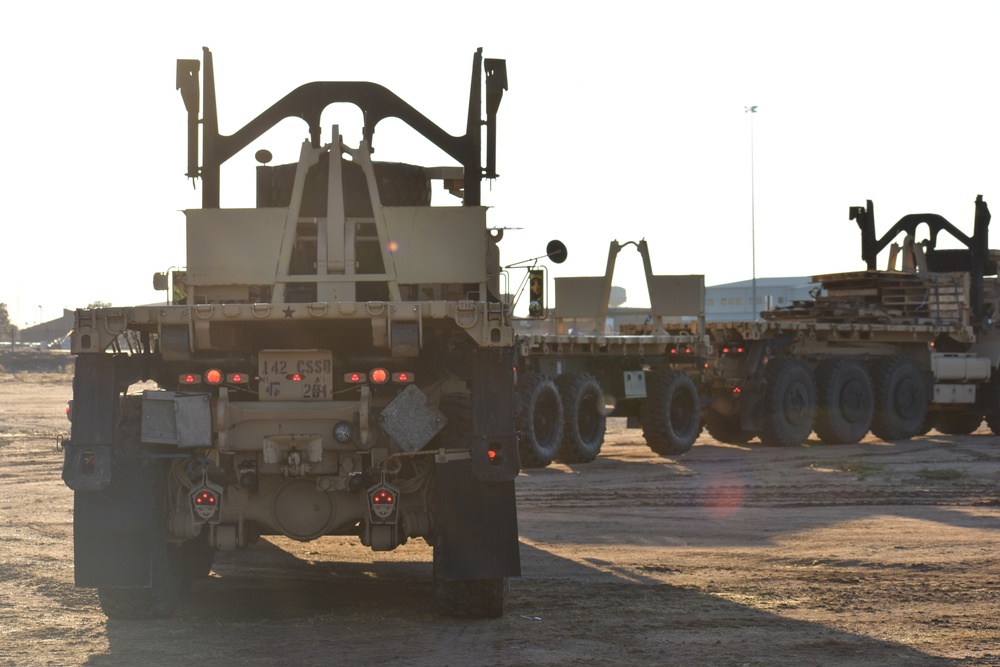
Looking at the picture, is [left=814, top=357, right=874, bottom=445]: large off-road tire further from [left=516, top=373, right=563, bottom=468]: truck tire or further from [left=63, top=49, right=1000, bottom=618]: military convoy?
[left=63, top=49, right=1000, bottom=618]: military convoy

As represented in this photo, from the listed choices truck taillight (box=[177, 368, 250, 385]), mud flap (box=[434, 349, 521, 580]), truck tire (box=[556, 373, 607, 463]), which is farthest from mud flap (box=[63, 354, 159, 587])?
truck tire (box=[556, 373, 607, 463])

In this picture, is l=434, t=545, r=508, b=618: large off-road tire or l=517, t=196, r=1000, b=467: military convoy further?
l=517, t=196, r=1000, b=467: military convoy

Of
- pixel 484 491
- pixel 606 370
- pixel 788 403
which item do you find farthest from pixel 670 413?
pixel 484 491

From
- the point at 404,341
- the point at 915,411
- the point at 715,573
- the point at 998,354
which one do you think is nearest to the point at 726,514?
the point at 715,573

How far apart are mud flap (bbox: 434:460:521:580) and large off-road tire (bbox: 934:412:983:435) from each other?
867 inches

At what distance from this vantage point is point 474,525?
9375mm

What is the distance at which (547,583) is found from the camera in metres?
11.2

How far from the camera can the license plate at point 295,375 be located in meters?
9.69

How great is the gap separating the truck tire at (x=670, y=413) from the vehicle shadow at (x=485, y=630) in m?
11.7

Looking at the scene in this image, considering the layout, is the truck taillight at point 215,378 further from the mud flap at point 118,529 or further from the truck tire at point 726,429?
the truck tire at point 726,429

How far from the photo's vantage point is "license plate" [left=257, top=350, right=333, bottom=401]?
969 centimetres

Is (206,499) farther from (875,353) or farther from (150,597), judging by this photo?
(875,353)

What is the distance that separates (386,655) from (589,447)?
13.5 metres

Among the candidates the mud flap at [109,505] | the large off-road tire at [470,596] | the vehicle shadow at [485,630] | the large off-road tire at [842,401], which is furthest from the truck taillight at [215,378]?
the large off-road tire at [842,401]
